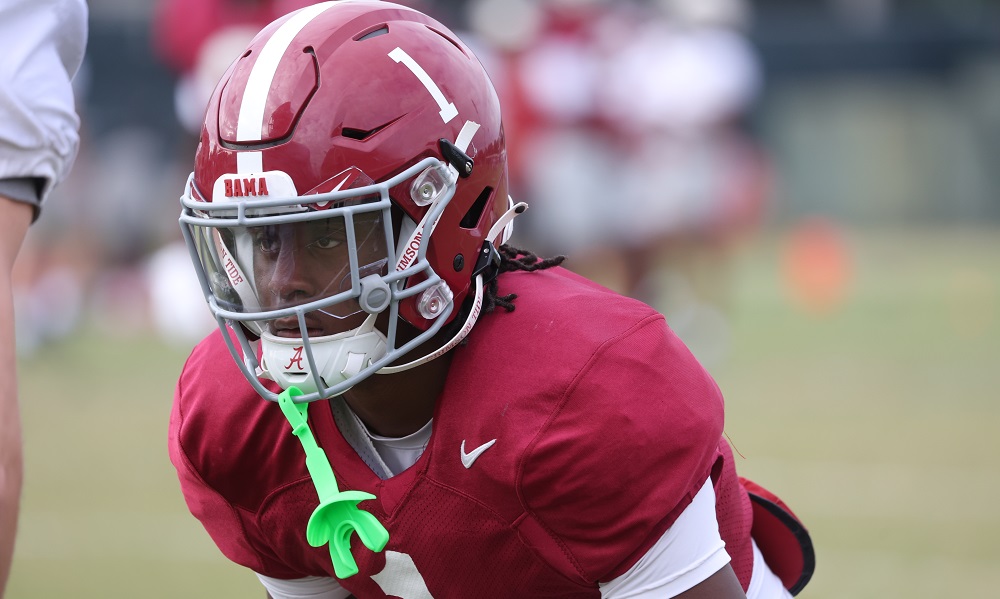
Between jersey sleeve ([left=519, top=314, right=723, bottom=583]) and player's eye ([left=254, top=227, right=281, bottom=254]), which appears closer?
jersey sleeve ([left=519, top=314, right=723, bottom=583])

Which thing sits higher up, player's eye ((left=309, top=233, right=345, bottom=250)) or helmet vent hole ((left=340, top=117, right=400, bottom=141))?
helmet vent hole ((left=340, top=117, right=400, bottom=141))

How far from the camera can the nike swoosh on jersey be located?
1665 mm

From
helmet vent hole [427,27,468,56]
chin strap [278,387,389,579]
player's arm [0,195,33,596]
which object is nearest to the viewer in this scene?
player's arm [0,195,33,596]

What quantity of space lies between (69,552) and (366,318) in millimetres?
2511

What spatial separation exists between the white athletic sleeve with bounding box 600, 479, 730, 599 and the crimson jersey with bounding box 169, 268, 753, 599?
17 mm

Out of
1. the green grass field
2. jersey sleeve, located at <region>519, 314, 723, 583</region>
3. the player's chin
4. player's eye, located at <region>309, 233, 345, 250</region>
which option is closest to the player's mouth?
the player's chin

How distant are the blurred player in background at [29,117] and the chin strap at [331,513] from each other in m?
0.37

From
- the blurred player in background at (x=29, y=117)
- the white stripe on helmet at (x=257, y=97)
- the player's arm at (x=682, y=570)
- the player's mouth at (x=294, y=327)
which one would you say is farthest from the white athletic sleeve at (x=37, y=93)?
the player's arm at (x=682, y=570)

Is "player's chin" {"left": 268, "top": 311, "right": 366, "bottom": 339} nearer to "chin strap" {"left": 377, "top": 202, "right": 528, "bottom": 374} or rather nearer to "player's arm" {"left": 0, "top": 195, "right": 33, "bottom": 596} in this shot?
"chin strap" {"left": 377, "top": 202, "right": 528, "bottom": 374}

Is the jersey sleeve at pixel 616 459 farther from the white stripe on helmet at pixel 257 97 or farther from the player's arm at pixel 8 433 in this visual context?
the player's arm at pixel 8 433

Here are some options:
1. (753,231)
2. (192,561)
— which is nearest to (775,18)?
(753,231)

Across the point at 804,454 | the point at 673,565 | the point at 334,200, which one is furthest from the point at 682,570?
the point at 804,454

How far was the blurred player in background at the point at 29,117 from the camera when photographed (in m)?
1.81

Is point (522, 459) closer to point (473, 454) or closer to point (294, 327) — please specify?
point (473, 454)
